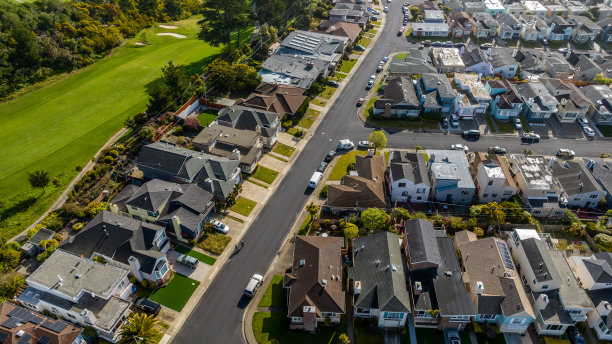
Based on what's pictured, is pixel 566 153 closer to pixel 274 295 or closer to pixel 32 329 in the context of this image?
pixel 274 295

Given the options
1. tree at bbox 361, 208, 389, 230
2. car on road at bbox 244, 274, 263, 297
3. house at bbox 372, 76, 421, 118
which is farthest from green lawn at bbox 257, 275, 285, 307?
house at bbox 372, 76, 421, 118

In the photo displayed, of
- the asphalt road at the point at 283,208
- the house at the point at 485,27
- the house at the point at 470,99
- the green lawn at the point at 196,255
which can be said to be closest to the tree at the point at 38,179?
the green lawn at the point at 196,255

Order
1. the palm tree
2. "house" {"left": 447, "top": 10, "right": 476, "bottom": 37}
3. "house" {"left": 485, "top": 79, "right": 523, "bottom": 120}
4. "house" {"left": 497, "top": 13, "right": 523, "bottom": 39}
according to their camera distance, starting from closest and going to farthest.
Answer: the palm tree → "house" {"left": 485, "top": 79, "right": 523, "bottom": 120} → "house" {"left": 497, "top": 13, "right": 523, "bottom": 39} → "house" {"left": 447, "top": 10, "right": 476, "bottom": 37}

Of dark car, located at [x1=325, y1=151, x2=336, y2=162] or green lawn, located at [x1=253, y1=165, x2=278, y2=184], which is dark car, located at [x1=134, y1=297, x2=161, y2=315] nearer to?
green lawn, located at [x1=253, y1=165, x2=278, y2=184]

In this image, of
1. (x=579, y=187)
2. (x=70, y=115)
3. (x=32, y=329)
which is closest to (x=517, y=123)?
(x=579, y=187)

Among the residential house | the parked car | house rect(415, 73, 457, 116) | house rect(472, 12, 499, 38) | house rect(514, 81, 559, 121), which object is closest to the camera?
the residential house
